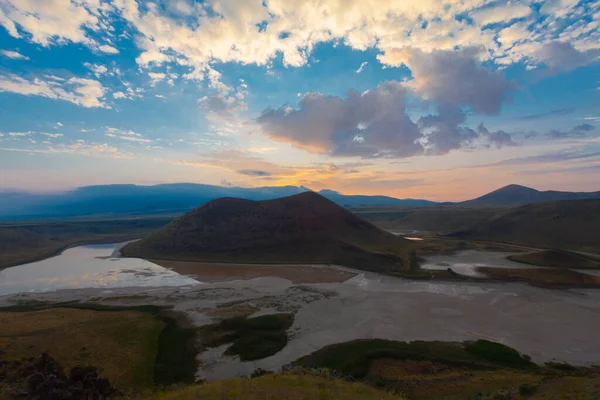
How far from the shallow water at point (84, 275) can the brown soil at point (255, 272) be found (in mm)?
3880

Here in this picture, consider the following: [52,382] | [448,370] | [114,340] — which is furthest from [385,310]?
[52,382]

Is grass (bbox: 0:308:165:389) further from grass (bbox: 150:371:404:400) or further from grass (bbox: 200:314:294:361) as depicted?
grass (bbox: 150:371:404:400)

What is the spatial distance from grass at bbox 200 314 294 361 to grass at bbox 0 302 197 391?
245cm

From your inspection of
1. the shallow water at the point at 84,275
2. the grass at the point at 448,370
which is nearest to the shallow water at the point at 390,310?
the grass at the point at 448,370

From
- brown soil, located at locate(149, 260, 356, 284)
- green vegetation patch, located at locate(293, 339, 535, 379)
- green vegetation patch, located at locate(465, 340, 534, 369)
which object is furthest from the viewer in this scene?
brown soil, located at locate(149, 260, 356, 284)

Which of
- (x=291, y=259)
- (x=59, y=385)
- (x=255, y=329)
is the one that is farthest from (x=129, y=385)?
(x=291, y=259)

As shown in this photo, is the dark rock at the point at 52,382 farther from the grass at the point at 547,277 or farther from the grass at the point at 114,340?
the grass at the point at 547,277

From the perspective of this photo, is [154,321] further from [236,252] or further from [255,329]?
[236,252]

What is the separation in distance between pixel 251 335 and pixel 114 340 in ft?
48.1

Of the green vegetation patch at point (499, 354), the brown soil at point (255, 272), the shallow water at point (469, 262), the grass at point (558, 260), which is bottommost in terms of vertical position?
the brown soil at point (255, 272)

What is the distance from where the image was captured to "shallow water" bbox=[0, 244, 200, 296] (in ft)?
201

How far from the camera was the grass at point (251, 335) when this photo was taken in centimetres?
3231

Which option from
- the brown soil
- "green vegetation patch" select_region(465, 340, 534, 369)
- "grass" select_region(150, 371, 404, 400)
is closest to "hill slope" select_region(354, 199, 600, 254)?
the brown soil

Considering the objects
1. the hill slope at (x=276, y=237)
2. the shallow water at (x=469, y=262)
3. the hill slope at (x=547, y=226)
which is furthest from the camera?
the hill slope at (x=547, y=226)
